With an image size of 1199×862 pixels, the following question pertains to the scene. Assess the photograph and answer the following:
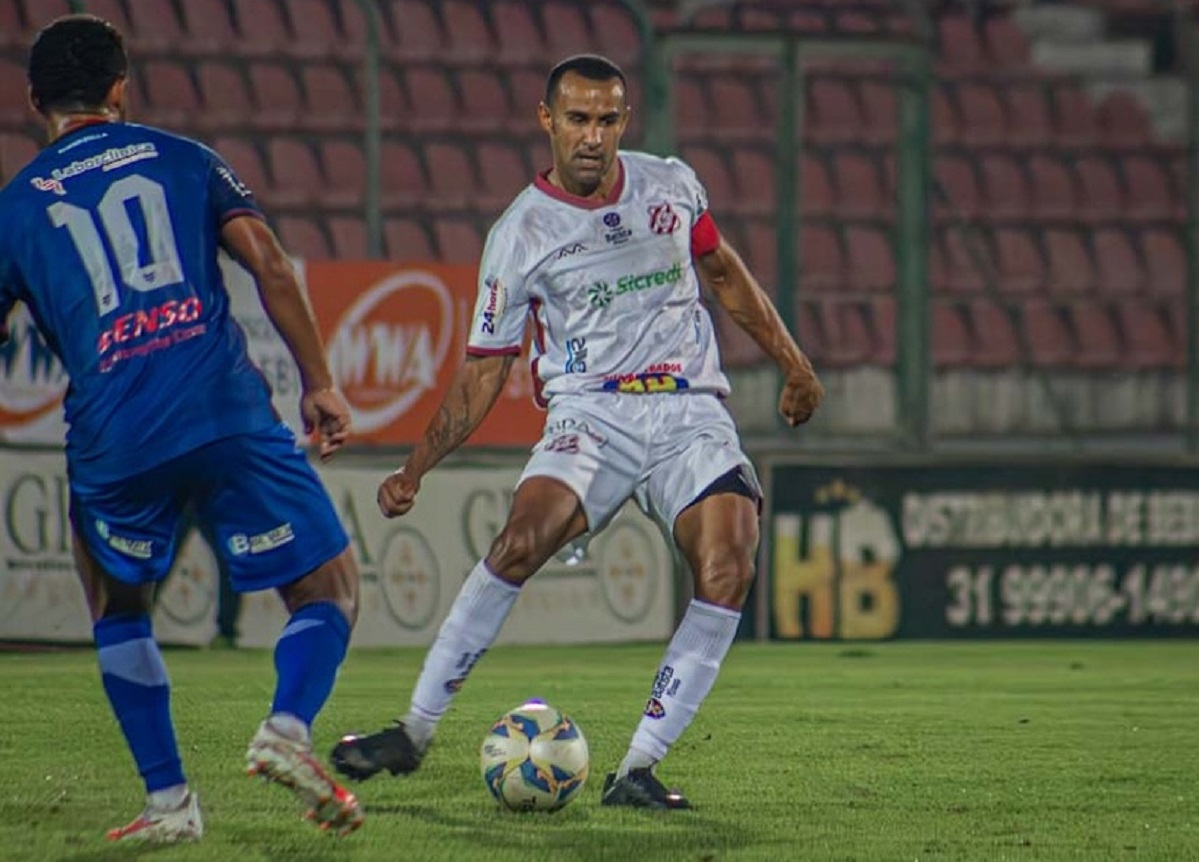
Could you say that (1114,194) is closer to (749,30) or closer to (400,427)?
(749,30)

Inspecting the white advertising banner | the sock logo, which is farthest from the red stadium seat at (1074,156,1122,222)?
the sock logo

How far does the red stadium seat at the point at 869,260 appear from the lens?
485 inches

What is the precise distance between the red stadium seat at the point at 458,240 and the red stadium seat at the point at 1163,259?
3822mm

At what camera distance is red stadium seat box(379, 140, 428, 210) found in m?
11.9

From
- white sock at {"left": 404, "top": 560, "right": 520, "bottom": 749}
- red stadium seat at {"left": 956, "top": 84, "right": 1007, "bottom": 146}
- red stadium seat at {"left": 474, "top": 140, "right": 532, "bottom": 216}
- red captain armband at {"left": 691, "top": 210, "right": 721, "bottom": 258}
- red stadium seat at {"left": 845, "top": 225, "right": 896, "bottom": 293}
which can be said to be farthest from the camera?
red stadium seat at {"left": 956, "top": 84, "right": 1007, "bottom": 146}

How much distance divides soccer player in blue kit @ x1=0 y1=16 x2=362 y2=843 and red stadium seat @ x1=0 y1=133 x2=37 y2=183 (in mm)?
6023

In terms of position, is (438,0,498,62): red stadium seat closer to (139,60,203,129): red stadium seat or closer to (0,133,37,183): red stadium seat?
(139,60,203,129): red stadium seat

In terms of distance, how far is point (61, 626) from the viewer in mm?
11133

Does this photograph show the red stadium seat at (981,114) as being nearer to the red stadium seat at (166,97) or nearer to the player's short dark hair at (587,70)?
the red stadium seat at (166,97)

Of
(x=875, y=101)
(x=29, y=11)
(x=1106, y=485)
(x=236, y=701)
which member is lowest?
(x=1106, y=485)

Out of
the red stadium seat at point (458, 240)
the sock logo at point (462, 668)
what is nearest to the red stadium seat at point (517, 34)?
the red stadium seat at point (458, 240)

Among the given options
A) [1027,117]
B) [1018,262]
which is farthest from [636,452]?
[1027,117]

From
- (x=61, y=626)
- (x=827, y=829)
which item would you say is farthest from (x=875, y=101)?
(x=827, y=829)

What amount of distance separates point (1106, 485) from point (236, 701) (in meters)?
5.81
